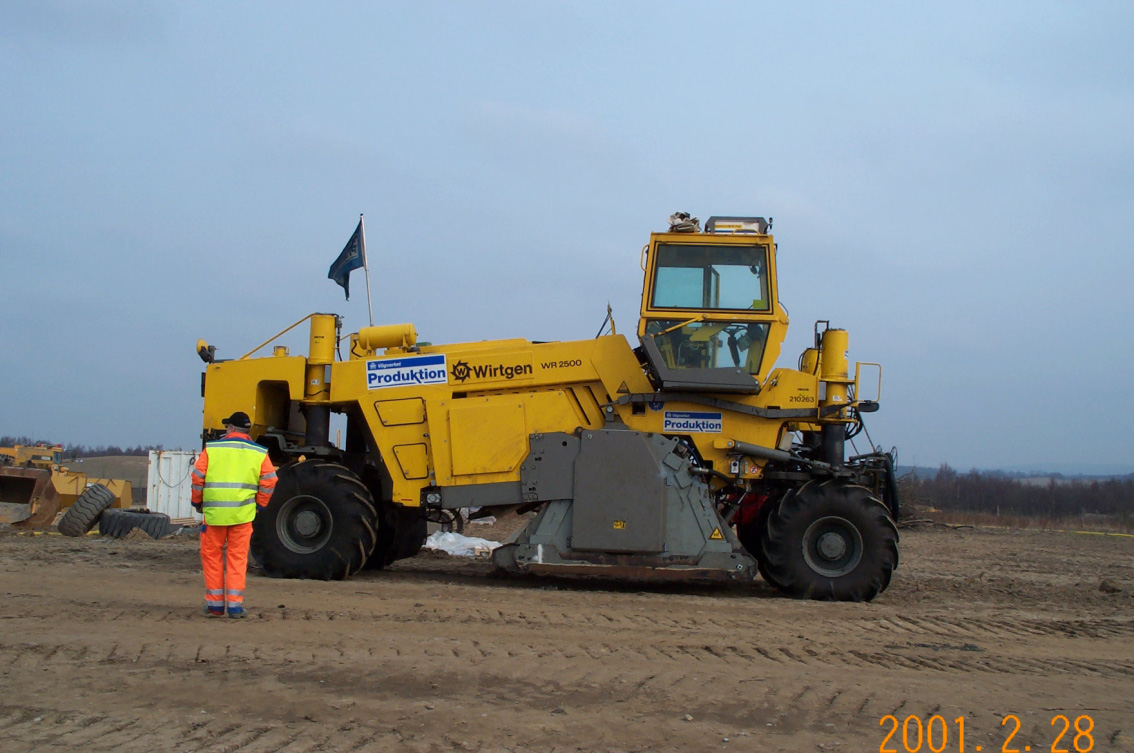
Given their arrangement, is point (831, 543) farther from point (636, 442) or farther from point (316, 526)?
point (316, 526)

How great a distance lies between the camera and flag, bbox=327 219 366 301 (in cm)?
1211

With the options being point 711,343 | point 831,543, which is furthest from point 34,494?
point 831,543

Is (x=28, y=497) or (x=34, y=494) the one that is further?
(x=28, y=497)

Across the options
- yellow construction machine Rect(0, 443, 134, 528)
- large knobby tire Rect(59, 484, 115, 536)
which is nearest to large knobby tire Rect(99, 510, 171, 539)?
large knobby tire Rect(59, 484, 115, 536)

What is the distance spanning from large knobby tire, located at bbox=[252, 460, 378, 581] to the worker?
6.93 feet

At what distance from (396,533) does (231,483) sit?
3.84 m

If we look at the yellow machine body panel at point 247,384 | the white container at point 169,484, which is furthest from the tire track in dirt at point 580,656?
the white container at point 169,484

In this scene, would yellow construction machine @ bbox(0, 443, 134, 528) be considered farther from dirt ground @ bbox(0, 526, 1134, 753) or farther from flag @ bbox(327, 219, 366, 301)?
dirt ground @ bbox(0, 526, 1134, 753)

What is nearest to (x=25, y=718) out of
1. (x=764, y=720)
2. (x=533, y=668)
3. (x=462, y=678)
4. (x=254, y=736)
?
(x=254, y=736)

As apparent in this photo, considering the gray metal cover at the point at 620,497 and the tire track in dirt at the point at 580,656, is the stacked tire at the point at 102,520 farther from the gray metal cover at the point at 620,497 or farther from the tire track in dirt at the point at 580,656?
the tire track in dirt at the point at 580,656

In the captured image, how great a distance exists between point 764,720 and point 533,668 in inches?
60.0

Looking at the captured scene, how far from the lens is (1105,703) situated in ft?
17.1

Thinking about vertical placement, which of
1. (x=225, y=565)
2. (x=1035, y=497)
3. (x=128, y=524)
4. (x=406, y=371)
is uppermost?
(x=406, y=371)

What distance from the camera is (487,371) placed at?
1000 centimetres
